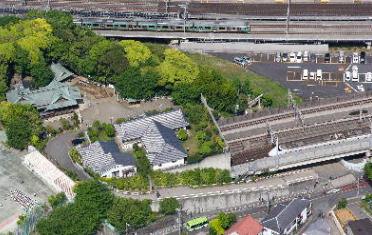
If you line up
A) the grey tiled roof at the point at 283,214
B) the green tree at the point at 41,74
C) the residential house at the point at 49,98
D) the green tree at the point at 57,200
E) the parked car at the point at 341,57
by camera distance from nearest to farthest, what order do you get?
the grey tiled roof at the point at 283,214 → the green tree at the point at 57,200 → the residential house at the point at 49,98 → the green tree at the point at 41,74 → the parked car at the point at 341,57

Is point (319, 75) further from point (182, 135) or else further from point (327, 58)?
point (182, 135)

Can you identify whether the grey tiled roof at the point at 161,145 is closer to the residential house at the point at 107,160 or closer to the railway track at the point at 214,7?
the residential house at the point at 107,160

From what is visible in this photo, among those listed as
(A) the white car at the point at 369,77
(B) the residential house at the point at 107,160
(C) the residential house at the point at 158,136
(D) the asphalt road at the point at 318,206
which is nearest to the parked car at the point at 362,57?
(A) the white car at the point at 369,77

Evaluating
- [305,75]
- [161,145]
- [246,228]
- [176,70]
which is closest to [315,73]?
[305,75]

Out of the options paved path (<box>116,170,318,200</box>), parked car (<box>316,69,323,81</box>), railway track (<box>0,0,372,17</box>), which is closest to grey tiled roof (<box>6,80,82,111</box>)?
paved path (<box>116,170,318,200</box>)

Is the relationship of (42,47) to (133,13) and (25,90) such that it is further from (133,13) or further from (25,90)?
(133,13)

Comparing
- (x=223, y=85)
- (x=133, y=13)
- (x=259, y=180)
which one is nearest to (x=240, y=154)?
(x=259, y=180)
